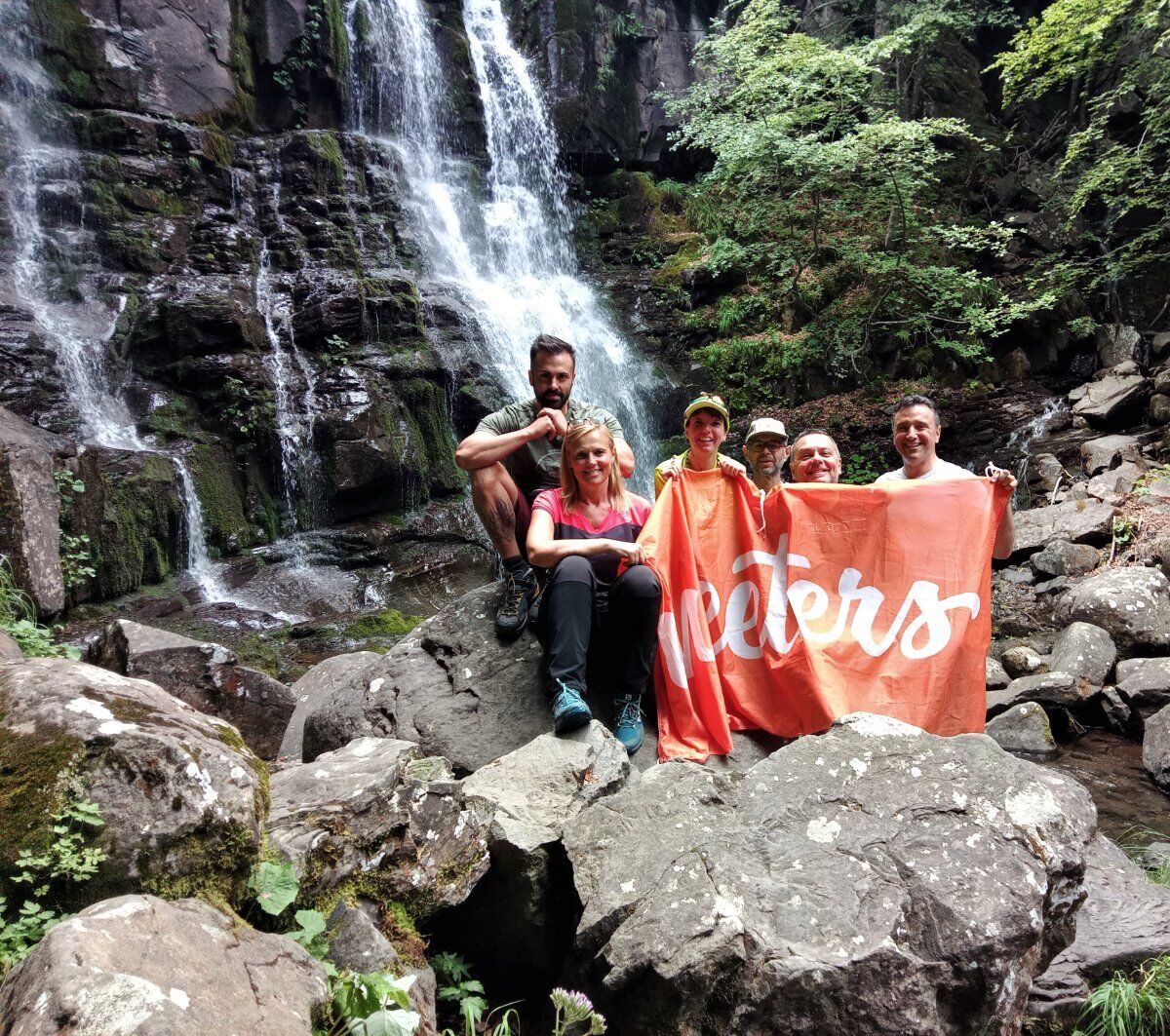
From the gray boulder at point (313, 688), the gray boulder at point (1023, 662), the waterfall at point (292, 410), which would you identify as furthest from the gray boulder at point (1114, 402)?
the waterfall at point (292, 410)

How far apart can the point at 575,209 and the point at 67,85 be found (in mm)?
9149

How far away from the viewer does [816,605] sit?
11.3ft

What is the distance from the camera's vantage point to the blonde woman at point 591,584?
2.98m

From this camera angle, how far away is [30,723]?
1.83 m

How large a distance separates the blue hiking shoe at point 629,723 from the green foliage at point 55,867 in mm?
1890

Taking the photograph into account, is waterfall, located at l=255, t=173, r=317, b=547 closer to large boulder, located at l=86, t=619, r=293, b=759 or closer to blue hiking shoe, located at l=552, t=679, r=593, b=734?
large boulder, located at l=86, t=619, r=293, b=759

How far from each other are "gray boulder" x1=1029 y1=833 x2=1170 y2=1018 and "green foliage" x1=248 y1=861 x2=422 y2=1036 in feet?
6.10

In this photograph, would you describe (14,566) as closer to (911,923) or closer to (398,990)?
(398,990)

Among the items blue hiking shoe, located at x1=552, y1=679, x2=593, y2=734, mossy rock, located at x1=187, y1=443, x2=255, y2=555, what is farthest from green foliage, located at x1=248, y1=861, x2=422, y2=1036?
mossy rock, located at x1=187, y1=443, x2=255, y2=555

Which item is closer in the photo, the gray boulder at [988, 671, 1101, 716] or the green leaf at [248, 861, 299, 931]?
the green leaf at [248, 861, 299, 931]

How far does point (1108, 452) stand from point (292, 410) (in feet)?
32.2

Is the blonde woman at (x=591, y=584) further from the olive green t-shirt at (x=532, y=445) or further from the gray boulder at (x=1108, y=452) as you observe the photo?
the gray boulder at (x=1108, y=452)

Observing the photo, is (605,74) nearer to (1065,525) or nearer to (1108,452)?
(1108,452)

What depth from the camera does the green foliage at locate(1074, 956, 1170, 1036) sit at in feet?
7.15
